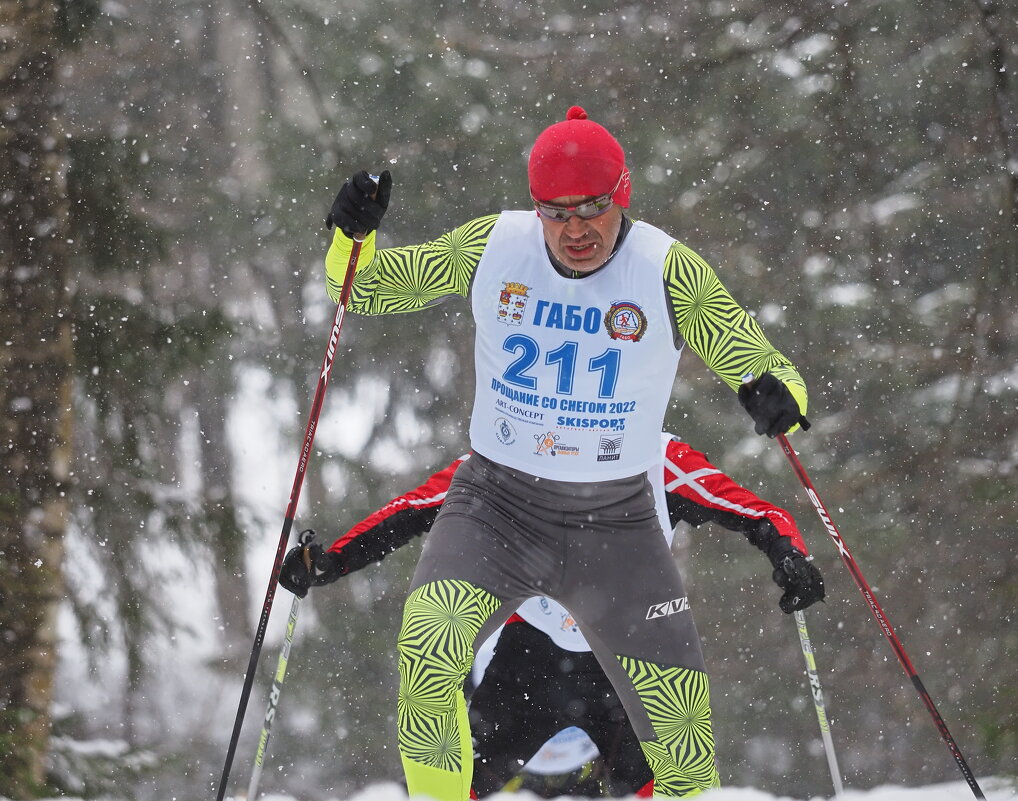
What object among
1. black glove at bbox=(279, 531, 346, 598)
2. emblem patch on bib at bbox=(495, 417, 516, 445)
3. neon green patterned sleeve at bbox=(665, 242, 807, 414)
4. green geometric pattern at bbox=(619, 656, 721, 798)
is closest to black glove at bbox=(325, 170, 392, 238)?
emblem patch on bib at bbox=(495, 417, 516, 445)

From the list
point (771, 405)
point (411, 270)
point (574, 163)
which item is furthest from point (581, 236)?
point (771, 405)

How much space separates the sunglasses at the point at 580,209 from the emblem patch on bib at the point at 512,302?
26 centimetres

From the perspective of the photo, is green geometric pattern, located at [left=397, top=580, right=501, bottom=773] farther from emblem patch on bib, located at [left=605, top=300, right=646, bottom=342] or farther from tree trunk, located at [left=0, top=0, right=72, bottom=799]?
tree trunk, located at [left=0, top=0, right=72, bottom=799]

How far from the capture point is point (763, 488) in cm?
764

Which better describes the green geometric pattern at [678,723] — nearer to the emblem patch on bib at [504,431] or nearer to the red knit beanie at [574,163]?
the emblem patch on bib at [504,431]

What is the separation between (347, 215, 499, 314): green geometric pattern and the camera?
3180 mm

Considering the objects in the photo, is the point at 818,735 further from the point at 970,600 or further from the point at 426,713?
the point at 426,713

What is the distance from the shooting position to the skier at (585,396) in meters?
2.91

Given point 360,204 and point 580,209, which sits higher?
point 360,204

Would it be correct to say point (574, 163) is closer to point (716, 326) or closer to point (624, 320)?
point (624, 320)

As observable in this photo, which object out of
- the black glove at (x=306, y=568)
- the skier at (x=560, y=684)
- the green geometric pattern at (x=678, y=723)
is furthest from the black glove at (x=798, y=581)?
the black glove at (x=306, y=568)

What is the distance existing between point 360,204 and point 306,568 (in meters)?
1.18

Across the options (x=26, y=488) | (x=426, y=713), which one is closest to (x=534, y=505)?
(x=426, y=713)

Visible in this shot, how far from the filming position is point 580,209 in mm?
2863
